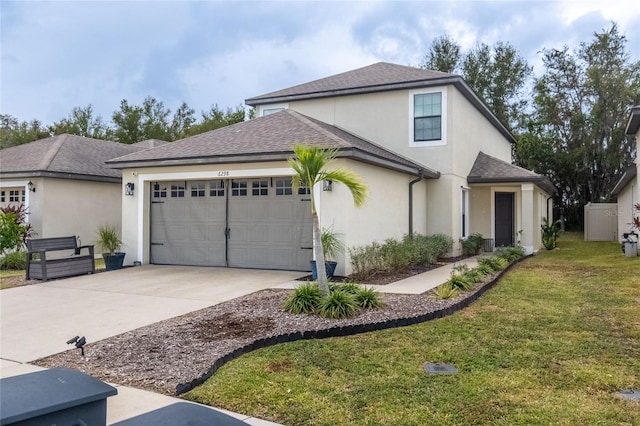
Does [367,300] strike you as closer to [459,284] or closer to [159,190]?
[459,284]

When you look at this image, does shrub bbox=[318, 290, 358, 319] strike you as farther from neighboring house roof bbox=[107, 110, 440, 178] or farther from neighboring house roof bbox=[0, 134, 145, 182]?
neighboring house roof bbox=[0, 134, 145, 182]

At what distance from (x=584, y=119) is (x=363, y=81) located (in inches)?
863

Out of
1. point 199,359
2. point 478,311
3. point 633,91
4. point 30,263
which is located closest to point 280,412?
point 199,359

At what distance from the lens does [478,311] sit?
756 cm

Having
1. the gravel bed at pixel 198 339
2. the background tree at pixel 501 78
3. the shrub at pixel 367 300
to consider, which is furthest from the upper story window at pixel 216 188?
the background tree at pixel 501 78

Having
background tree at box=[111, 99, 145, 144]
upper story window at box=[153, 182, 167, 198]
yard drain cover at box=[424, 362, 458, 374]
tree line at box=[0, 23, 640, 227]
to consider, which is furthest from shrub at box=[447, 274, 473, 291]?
background tree at box=[111, 99, 145, 144]

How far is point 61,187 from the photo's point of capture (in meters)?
16.4

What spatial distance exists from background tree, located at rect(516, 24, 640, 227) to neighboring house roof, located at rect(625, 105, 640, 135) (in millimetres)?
15913

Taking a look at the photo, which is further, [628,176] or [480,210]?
[480,210]

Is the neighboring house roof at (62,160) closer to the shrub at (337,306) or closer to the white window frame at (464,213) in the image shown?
the shrub at (337,306)

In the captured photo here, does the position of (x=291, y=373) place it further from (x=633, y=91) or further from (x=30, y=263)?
(x=633, y=91)

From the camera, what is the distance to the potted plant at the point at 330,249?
10.3 metres

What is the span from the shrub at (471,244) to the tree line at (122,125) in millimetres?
27129

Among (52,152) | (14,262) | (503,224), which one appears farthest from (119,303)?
(503,224)
